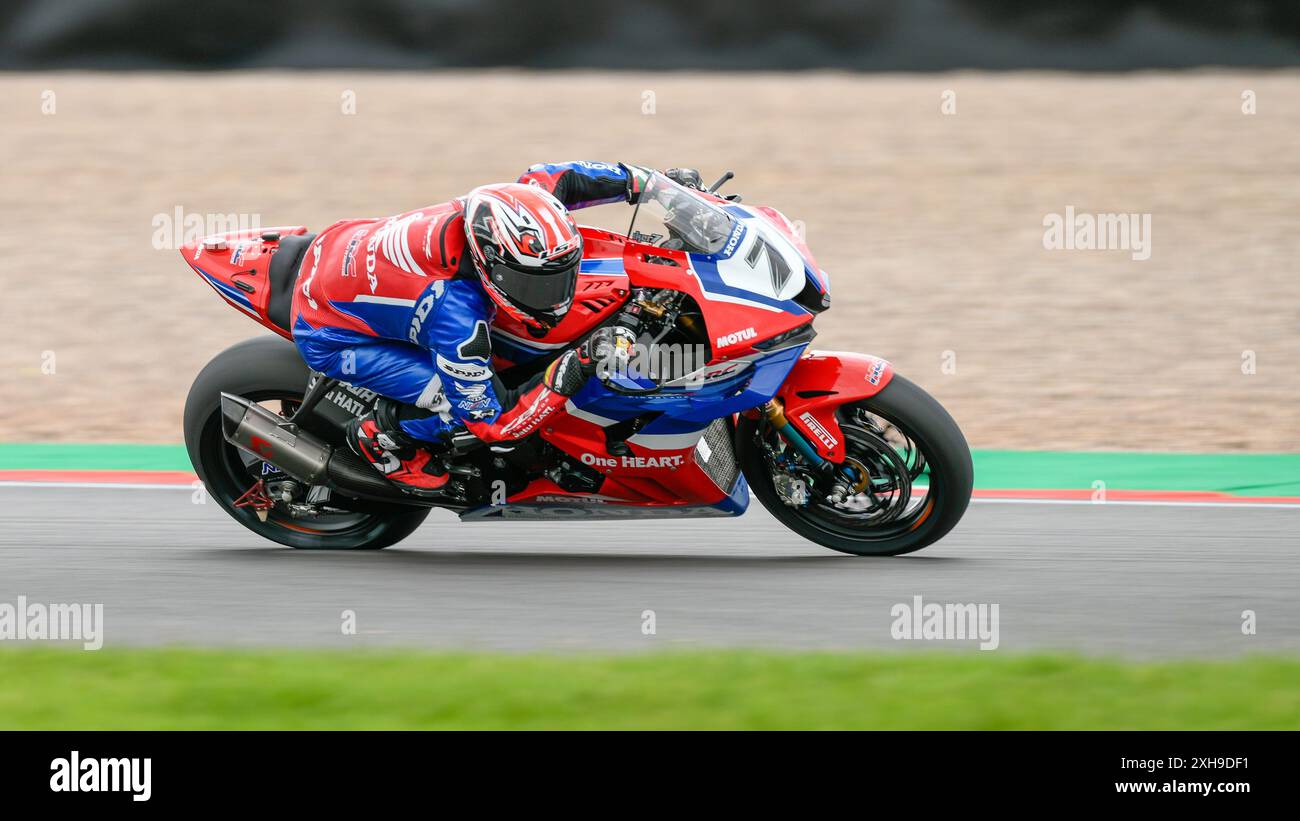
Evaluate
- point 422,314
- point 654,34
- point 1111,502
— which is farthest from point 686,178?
point 654,34

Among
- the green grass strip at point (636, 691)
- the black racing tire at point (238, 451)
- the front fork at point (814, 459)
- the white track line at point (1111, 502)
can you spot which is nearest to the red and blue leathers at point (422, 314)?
the black racing tire at point (238, 451)

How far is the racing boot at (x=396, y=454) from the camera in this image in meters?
6.43

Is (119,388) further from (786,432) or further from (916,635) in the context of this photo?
(916,635)

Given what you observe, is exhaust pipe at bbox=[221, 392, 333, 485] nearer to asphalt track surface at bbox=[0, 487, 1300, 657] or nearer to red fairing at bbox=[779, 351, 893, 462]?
asphalt track surface at bbox=[0, 487, 1300, 657]

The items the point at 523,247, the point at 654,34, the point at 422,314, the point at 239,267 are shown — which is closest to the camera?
the point at 523,247

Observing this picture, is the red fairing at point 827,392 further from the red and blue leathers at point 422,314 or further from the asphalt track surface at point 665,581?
the red and blue leathers at point 422,314

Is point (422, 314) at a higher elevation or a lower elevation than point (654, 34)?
lower

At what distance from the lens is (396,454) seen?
21.2ft

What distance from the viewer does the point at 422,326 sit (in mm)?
6199

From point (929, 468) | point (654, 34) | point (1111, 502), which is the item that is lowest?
point (1111, 502)

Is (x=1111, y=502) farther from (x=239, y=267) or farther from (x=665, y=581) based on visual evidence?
(x=239, y=267)

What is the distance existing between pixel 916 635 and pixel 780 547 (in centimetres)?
137

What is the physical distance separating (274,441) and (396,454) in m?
0.47

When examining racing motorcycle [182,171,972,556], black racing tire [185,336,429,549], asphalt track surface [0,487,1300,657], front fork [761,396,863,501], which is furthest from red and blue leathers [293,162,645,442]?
front fork [761,396,863,501]
